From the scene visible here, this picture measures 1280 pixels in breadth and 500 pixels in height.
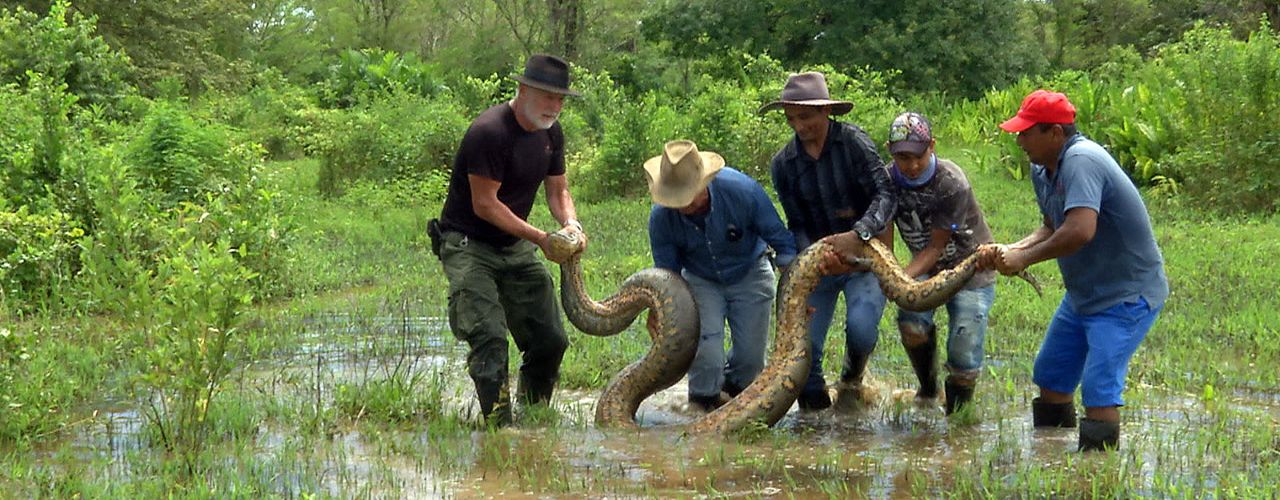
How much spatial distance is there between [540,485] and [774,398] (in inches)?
56.2

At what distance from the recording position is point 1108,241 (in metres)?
5.67

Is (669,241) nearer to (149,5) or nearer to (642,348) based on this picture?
(642,348)

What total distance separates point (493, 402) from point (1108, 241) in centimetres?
305

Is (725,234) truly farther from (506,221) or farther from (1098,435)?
Result: (1098,435)

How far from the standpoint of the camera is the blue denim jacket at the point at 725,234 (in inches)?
264

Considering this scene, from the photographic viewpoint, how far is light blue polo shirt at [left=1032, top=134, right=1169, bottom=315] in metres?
5.50

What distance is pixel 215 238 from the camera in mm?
10227

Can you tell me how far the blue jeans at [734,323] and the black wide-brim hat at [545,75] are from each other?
49.4 inches

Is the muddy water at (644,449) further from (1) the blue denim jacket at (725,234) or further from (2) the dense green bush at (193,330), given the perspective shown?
(1) the blue denim jacket at (725,234)

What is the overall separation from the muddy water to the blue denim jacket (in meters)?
0.85

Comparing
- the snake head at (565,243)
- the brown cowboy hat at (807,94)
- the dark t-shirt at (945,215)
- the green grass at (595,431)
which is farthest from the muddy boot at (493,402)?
the dark t-shirt at (945,215)

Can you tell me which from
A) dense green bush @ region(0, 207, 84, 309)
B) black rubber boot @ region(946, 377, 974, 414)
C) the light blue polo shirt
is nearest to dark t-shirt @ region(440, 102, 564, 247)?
black rubber boot @ region(946, 377, 974, 414)

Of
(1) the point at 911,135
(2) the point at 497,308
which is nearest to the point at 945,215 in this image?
(1) the point at 911,135

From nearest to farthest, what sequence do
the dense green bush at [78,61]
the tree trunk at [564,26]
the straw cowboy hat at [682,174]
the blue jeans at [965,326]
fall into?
1. the straw cowboy hat at [682,174]
2. the blue jeans at [965,326]
3. the dense green bush at [78,61]
4. the tree trunk at [564,26]
